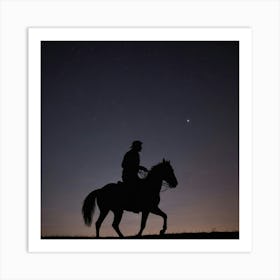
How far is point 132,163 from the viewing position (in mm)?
4527

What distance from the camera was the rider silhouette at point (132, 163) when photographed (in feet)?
14.8

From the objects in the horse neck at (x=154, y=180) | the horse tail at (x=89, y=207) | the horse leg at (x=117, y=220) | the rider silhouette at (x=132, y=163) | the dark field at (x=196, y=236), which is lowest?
the dark field at (x=196, y=236)

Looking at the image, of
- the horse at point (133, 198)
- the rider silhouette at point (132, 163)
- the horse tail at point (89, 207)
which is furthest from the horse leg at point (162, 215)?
the horse tail at point (89, 207)

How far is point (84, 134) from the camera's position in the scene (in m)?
4.54

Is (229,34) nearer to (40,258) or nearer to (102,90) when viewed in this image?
(102,90)

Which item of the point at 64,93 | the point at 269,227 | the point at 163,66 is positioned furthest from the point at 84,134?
the point at 269,227

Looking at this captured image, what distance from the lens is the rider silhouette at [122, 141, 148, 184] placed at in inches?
177

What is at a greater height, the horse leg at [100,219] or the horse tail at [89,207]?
the horse tail at [89,207]

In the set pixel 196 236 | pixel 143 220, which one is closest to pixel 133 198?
pixel 143 220

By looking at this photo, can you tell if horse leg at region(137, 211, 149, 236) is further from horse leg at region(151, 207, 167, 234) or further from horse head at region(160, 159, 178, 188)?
horse head at region(160, 159, 178, 188)

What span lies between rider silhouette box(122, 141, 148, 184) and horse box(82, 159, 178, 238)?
0.06 meters

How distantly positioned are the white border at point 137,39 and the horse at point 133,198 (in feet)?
0.38

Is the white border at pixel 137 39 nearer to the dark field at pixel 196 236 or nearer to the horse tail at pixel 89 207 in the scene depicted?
the dark field at pixel 196 236

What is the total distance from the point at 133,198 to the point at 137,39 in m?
1.13
